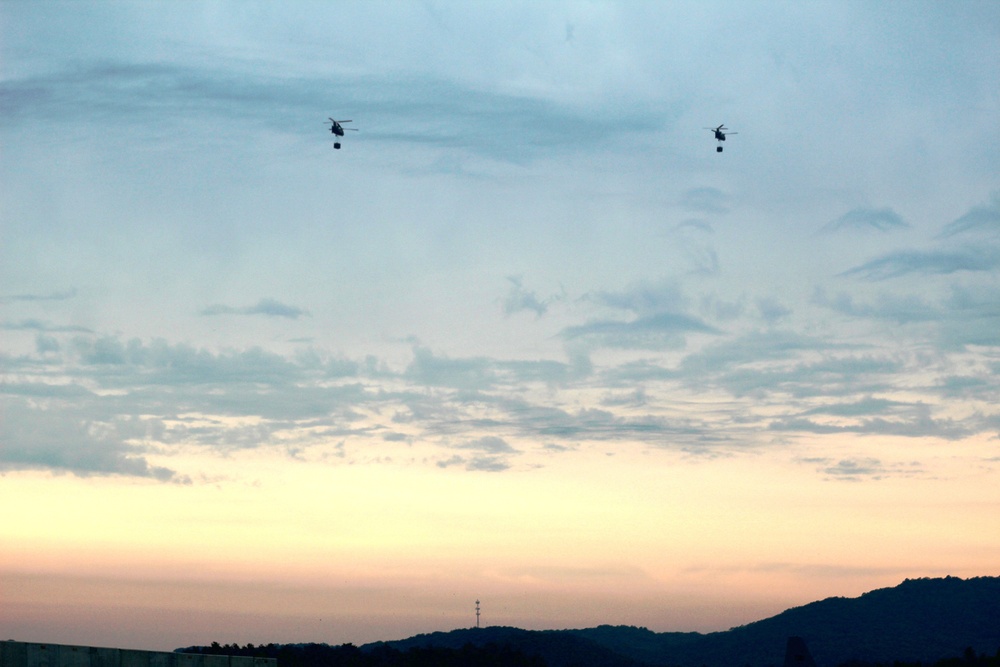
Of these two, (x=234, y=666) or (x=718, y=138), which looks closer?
(x=234, y=666)

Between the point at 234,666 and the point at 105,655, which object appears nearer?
the point at 105,655

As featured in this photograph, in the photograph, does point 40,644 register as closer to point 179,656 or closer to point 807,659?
point 179,656

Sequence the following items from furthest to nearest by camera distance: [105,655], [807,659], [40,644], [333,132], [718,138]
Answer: [718,138]
[333,132]
[807,659]
[105,655]
[40,644]

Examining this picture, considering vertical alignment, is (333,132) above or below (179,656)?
above

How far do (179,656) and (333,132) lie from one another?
69.0m

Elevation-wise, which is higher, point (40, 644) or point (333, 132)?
point (333, 132)

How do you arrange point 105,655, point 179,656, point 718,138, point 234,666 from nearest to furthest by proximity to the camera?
point 105,655 < point 179,656 < point 234,666 < point 718,138

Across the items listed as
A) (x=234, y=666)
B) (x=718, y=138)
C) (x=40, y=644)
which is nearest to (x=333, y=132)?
(x=718, y=138)

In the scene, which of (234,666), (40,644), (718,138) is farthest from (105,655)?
(718,138)

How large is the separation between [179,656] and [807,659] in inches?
2262

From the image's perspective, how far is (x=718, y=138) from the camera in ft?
483

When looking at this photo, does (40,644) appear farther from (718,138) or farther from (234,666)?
(718,138)

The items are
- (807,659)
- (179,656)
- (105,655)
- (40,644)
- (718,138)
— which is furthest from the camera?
(718,138)

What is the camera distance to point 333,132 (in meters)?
134
